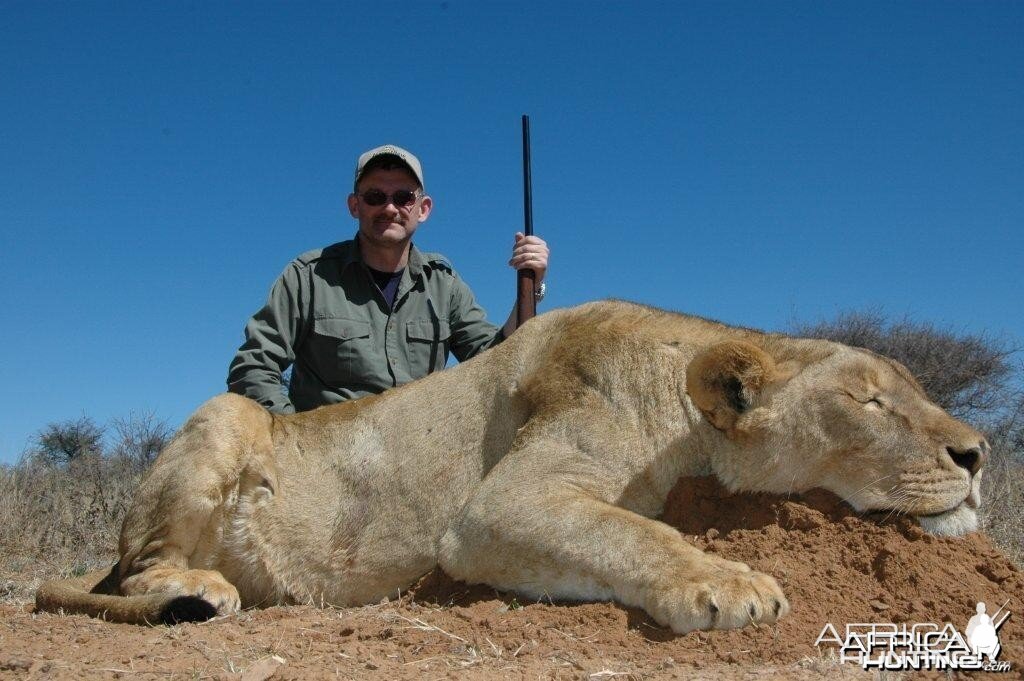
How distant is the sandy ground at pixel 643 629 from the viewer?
3.17 meters

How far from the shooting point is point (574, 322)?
15.4 feet

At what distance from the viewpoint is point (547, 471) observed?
409 centimetres

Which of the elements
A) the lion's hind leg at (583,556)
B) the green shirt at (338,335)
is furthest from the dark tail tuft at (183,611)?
the green shirt at (338,335)

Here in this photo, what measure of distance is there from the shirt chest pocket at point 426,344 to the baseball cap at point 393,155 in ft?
4.13

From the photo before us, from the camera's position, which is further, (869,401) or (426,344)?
(426,344)

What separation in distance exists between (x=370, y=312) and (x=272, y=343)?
806 mm

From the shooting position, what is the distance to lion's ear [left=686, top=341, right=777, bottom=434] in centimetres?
400

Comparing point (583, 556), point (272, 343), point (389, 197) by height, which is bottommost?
point (583, 556)

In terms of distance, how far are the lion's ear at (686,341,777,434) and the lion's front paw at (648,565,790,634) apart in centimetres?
87

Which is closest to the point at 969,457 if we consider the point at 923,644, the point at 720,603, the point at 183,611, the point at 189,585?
the point at 923,644

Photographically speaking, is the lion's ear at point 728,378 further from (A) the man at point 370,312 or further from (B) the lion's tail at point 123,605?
(A) the man at point 370,312

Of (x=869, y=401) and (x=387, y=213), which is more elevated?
(x=387, y=213)

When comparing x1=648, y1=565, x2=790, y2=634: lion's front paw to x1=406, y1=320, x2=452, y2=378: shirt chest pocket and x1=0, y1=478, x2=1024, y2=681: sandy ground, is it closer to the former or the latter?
x1=0, y1=478, x2=1024, y2=681: sandy ground

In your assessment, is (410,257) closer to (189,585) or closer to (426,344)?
(426,344)
